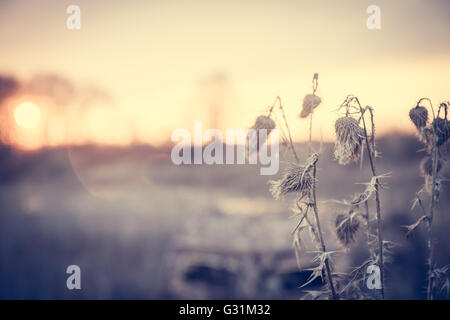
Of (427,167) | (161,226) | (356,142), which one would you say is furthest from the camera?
(161,226)

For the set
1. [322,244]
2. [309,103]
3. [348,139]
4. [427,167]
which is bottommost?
[322,244]

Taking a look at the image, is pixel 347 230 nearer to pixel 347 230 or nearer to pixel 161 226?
pixel 347 230

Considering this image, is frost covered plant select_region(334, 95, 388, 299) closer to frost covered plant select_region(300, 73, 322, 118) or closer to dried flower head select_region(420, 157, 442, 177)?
frost covered plant select_region(300, 73, 322, 118)

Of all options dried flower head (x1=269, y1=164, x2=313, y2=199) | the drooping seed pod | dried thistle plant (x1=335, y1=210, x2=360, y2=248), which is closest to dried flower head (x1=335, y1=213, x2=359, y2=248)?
dried thistle plant (x1=335, y1=210, x2=360, y2=248)

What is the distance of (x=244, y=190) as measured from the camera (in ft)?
41.3

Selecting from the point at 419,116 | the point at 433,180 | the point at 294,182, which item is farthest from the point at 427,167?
the point at 294,182

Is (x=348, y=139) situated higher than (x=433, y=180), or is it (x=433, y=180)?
(x=348, y=139)

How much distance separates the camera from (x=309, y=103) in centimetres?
269

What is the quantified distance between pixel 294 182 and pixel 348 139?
554 mm

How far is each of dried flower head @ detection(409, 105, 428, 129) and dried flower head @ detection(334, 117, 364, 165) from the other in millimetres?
631

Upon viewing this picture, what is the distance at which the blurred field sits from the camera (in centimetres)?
772

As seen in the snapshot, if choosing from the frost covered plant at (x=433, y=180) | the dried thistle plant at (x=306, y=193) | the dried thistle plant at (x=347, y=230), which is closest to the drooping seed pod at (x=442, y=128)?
the frost covered plant at (x=433, y=180)

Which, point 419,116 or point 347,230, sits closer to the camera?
point 419,116
